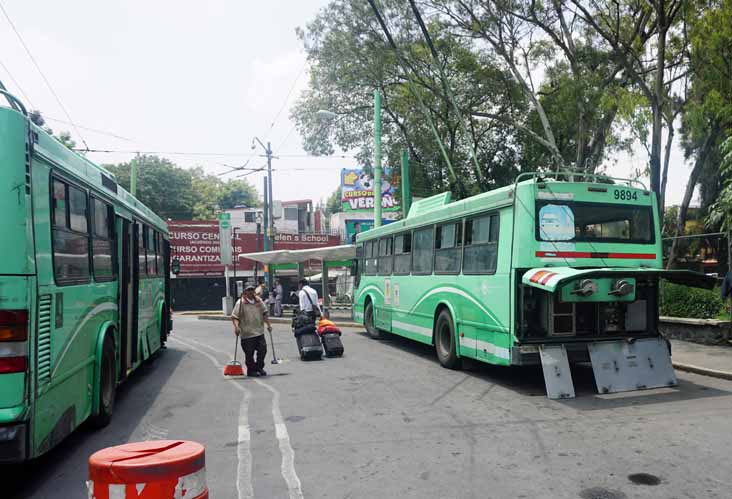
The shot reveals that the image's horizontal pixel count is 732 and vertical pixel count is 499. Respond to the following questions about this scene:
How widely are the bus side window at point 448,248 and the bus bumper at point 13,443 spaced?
778 centimetres

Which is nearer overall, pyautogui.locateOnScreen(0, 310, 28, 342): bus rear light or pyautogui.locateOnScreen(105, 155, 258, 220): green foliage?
pyautogui.locateOnScreen(0, 310, 28, 342): bus rear light

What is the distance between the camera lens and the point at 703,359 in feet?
37.8

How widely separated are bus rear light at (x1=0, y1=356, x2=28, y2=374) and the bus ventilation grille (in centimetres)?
27

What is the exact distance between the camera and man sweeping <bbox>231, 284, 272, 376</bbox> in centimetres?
1118

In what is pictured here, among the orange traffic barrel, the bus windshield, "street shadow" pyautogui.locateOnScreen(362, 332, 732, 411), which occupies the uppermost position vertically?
the bus windshield

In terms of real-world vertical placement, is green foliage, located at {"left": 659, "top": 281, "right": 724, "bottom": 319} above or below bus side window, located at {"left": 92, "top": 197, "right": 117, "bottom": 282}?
below

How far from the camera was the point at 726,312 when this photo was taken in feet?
44.8

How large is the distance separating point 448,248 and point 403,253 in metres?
2.79

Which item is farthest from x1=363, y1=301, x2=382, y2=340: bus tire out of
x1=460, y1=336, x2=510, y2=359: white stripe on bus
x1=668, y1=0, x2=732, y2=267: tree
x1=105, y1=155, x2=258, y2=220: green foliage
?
x1=105, y1=155, x2=258, y2=220: green foliage

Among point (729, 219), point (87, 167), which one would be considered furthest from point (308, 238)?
point (87, 167)

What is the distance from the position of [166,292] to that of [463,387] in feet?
25.9

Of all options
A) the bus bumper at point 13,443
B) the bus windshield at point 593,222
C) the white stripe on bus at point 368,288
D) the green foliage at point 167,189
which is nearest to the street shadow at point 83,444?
the bus bumper at point 13,443

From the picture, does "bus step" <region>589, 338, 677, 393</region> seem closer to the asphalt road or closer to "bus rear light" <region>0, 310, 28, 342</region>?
the asphalt road

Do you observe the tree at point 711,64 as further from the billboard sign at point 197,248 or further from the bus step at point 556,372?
the billboard sign at point 197,248
